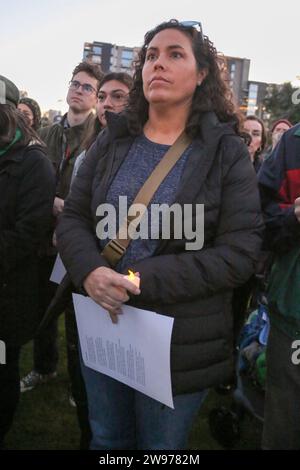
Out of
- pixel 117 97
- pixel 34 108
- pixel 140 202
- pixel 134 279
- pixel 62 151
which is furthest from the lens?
pixel 34 108

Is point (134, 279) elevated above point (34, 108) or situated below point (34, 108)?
below

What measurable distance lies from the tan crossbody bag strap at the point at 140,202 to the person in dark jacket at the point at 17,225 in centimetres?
67

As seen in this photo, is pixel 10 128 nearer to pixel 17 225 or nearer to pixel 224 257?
pixel 17 225

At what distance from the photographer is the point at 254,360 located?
2.66 m

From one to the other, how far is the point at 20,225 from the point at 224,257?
42.4 inches

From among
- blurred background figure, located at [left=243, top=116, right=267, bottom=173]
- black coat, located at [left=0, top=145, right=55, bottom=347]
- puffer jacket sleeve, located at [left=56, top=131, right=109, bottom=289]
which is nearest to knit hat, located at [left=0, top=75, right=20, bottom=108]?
black coat, located at [left=0, top=145, right=55, bottom=347]

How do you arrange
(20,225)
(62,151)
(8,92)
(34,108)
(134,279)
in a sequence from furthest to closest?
(34,108) → (62,151) → (8,92) → (20,225) → (134,279)

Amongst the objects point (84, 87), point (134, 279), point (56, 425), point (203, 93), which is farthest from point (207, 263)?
point (84, 87)

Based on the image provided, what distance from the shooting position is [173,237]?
155cm

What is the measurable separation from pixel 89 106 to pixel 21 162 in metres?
1.19

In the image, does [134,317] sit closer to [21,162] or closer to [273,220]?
[273,220]

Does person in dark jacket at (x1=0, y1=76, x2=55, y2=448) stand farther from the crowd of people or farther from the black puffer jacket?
the black puffer jacket

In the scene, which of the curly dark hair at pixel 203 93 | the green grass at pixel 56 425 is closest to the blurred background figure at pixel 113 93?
the curly dark hair at pixel 203 93
